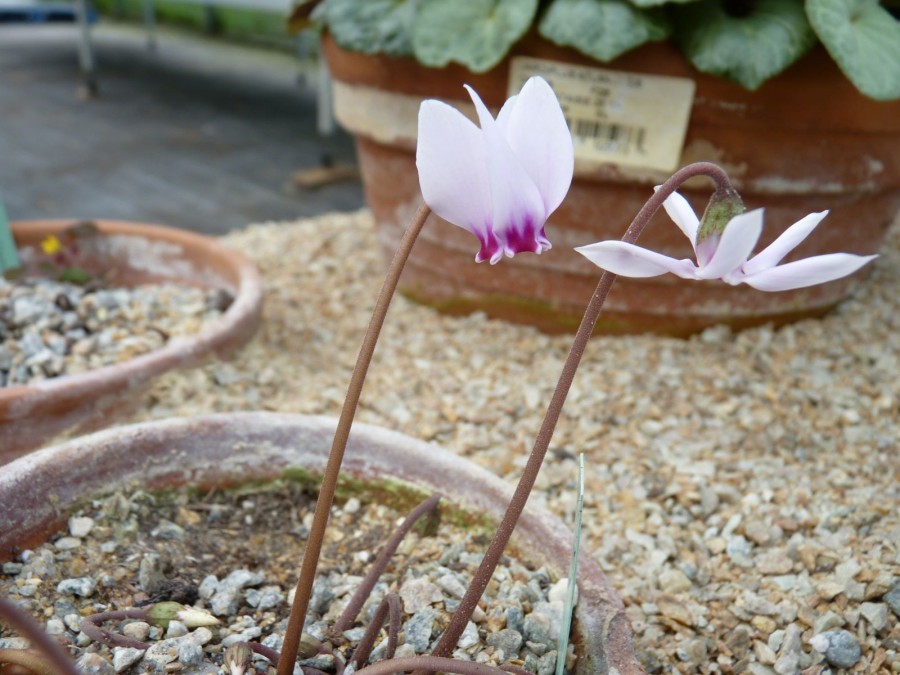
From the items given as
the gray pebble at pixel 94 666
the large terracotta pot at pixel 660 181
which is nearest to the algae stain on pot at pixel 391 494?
the gray pebble at pixel 94 666

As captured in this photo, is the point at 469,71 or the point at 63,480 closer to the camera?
the point at 63,480

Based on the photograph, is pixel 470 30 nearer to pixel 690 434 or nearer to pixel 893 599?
pixel 690 434

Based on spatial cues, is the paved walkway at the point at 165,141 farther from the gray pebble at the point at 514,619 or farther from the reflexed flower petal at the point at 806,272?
the reflexed flower petal at the point at 806,272

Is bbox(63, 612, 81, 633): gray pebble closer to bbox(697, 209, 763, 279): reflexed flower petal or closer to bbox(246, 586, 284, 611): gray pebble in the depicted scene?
bbox(246, 586, 284, 611): gray pebble

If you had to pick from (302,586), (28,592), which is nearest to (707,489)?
(302,586)

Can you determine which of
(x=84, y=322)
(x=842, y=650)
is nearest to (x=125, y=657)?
(x=842, y=650)

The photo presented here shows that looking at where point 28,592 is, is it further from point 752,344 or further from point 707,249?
point 752,344
